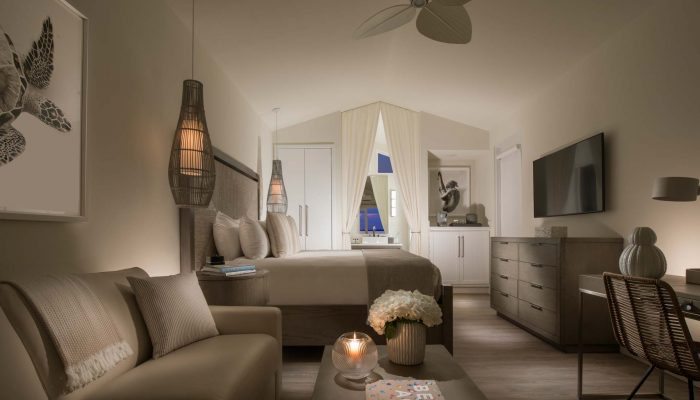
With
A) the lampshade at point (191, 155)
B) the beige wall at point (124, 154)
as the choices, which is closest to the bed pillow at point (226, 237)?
the beige wall at point (124, 154)

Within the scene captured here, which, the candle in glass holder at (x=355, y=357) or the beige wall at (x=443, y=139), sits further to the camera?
the beige wall at (x=443, y=139)

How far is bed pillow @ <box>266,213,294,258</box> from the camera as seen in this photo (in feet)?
12.9

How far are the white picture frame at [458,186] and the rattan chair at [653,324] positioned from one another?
4.84m

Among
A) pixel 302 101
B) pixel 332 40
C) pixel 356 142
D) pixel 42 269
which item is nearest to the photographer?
pixel 42 269

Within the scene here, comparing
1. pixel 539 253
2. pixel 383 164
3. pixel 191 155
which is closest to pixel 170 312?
pixel 191 155

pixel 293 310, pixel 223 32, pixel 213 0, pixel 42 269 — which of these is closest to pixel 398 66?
pixel 223 32

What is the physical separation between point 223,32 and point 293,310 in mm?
2233

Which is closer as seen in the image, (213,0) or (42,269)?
(42,269)

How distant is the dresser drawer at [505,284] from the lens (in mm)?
4418

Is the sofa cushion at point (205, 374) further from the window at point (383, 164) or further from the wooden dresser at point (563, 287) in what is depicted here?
the window at point (383, 164)

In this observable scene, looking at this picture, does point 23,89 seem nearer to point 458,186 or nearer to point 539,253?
point 539,253

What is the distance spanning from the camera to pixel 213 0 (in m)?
2.97

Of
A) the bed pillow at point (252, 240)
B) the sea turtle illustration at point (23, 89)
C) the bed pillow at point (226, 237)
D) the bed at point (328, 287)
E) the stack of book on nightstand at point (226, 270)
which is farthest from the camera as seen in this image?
the bed pillow at point (252, 240)

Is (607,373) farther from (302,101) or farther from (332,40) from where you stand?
(302,101)
